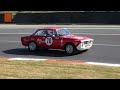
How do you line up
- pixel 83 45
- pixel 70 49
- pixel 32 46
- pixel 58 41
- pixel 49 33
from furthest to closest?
1. pixel 32 46
2. pixel 49 33
3. pixel 58 41
4. pixel 70 49
5. pixel 83 45

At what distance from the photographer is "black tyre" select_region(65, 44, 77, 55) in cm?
1352

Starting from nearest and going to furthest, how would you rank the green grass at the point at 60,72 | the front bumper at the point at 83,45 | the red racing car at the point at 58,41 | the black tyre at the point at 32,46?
the green grass at the point at 60,72 < the front bumper at the point at 83,45 < the red racing car at the point at 58,41 < the black tyre at the point at 32,46

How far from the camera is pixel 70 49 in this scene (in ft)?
44.6

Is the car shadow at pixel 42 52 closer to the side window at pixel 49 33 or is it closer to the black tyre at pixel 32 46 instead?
the black tyre at pixel 32 46

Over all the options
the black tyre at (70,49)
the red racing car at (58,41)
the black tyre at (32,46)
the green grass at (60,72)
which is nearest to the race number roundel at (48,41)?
the red racing car at (58,41)

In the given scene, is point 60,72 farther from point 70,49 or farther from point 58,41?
point 58,41

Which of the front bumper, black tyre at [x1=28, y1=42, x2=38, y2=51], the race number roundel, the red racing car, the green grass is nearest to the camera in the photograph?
the green grass

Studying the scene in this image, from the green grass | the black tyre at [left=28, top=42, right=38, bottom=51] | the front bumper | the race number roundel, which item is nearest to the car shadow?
the black tyre at [left=28, top=42, right=38, bottom=51]

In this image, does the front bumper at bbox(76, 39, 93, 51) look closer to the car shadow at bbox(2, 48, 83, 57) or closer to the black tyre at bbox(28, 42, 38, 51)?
the car shadow at bbox(2, 48, 83, 57)

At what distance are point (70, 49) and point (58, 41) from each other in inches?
31.6

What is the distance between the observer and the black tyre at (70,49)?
44.4 feet

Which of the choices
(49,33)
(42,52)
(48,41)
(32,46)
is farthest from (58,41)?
A: (32,46)
